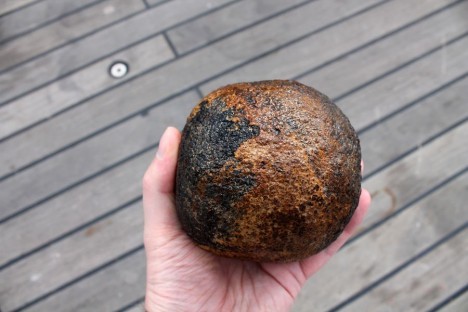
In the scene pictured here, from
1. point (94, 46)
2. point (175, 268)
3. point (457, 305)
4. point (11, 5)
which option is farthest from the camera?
point (11, 5)

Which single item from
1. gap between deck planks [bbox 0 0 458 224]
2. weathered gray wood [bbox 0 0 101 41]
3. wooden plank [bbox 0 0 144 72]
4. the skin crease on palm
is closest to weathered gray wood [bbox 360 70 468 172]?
the skin crease on palm

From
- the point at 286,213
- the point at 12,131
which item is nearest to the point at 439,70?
the point at 286,213

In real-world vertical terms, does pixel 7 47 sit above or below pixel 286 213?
above

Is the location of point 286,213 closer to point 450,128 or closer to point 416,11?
point 450,128

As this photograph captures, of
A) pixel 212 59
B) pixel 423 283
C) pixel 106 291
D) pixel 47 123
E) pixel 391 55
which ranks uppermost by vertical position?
pixel 47 123

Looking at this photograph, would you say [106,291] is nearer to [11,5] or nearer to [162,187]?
[162,187]

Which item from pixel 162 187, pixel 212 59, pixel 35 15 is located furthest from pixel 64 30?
pixel 162 187
